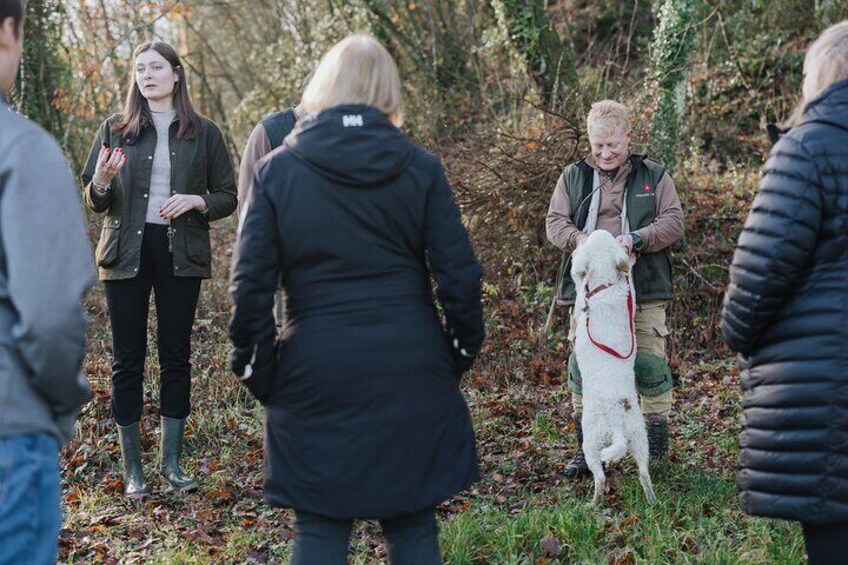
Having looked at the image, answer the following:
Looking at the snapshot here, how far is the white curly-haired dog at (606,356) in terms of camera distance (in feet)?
16.1

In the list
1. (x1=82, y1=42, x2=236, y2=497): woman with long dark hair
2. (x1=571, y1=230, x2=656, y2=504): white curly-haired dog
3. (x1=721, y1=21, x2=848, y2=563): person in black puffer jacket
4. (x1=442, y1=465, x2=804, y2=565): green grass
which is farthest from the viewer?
(x1=82, y1=42, x2=236, y2=497): woman with long dark hair

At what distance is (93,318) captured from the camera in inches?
370

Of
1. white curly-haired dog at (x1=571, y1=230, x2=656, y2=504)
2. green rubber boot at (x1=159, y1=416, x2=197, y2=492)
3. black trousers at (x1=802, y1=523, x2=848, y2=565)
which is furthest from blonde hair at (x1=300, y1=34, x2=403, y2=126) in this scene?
green rubber boot at (x1=159, y1=416, x2=197, y2=492)

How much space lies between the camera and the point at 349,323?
121 inches

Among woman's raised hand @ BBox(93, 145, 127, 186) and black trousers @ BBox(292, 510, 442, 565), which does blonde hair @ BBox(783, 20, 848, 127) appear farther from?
woman's raised hand @ BBox(93, 145, 127, 186)

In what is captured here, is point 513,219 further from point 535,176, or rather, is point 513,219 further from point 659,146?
point 659,146

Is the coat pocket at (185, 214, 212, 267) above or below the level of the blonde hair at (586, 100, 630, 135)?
below

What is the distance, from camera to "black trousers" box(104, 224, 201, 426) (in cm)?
532

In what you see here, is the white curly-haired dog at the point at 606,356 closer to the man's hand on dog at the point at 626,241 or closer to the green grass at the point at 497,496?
the man's hand on dog at the point at 626,241

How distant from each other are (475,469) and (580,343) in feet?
6.50

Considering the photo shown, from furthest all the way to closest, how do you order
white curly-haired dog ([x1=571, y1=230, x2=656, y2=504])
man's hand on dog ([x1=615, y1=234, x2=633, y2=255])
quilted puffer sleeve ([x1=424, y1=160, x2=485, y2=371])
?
man's hand on dog ([x1=615, y1=234, x2=633, y2=255]) < white curly-haired dog ([x1=571, y1=230, x2=656, y2=504]) < quilted puffer sleeve ([x1=424, y1=160, x2=485, y2=371])

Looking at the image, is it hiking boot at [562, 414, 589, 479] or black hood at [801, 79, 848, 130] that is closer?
black hood at [801, 79, 848, 130]

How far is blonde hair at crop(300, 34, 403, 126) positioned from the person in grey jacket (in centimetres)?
98

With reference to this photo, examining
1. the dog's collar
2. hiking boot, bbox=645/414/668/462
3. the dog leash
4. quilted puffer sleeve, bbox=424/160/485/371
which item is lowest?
hiking boot, bbox=645/414/668/462
